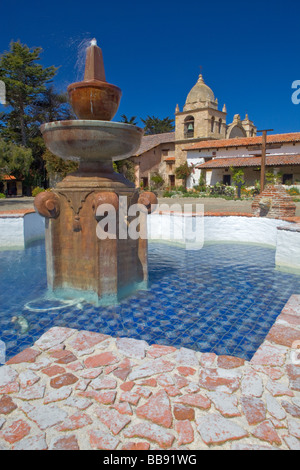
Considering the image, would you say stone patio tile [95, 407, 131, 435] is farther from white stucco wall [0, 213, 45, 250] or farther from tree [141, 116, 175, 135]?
tree [141, 116, 175, 135]

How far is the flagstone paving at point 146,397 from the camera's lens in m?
2.04

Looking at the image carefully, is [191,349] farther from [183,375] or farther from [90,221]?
[90,221]

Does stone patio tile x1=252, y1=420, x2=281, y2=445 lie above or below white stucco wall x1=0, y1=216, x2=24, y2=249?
below

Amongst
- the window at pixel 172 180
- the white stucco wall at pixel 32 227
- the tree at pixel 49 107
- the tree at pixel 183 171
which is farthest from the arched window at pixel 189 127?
the white stucco wall at pixel 32 227

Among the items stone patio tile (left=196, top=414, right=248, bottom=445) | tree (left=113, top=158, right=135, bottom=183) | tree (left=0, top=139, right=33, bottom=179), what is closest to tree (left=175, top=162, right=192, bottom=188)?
tree (left=113, top=158, right=135, bottom=183)

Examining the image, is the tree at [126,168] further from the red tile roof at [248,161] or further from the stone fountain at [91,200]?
the stone fountain at [91,200]

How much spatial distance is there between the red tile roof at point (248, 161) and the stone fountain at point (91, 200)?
2497 cm

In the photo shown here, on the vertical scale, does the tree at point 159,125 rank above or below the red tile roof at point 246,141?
above

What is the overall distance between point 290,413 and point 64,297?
11.3ft

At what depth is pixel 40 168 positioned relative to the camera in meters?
35.4

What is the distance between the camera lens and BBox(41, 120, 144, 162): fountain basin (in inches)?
165

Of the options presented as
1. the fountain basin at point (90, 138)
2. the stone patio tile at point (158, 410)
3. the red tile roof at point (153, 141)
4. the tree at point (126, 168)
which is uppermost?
the red tile roof at point (153, 141)

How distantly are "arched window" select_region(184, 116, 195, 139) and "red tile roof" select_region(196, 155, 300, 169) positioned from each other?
18.4 ft

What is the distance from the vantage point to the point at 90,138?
4266 mm
